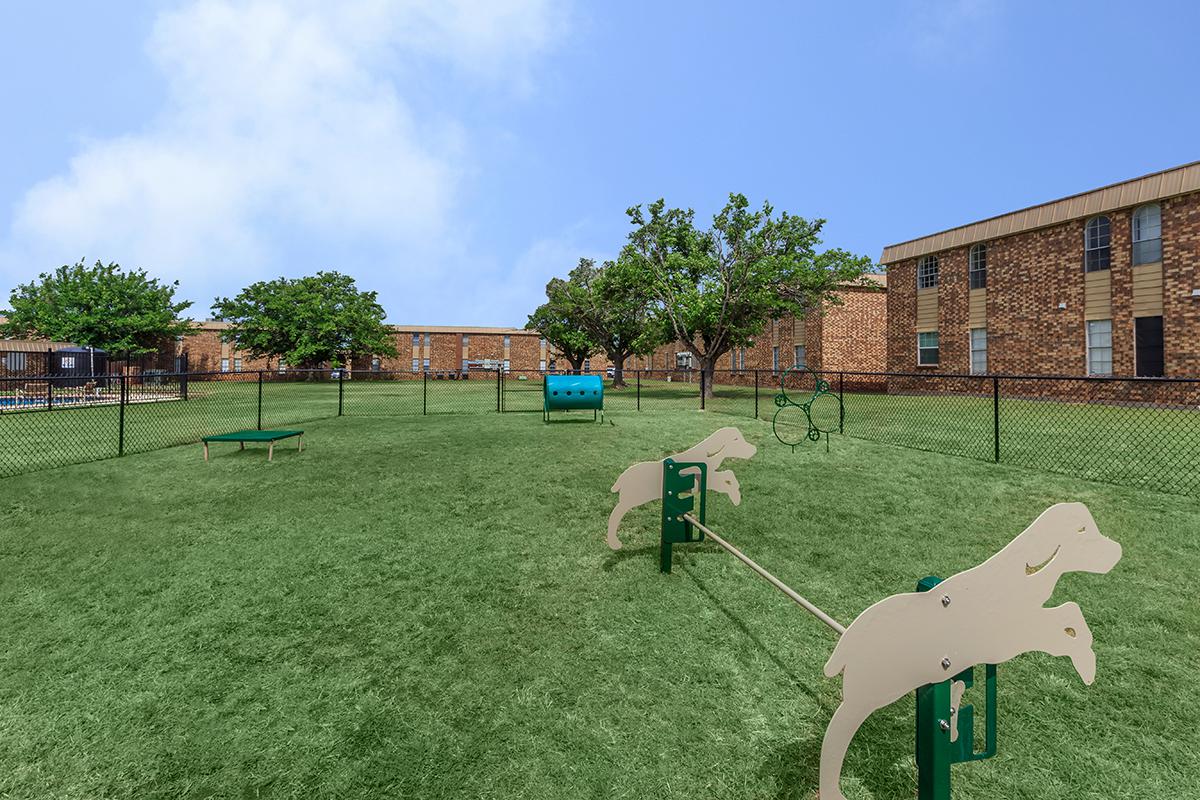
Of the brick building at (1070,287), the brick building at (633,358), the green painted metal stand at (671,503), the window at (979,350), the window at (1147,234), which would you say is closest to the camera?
the green painted metal stand at (671,503)

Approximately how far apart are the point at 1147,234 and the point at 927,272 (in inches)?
321

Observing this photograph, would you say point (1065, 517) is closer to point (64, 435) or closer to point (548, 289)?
point (64, 435)

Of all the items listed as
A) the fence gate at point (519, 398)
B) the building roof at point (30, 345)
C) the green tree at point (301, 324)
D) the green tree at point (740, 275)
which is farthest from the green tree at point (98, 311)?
the green tree at point (740, 275)

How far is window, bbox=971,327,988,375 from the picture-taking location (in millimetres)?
23359

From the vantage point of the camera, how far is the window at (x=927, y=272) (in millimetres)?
25719

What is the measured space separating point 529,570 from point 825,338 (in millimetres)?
29116

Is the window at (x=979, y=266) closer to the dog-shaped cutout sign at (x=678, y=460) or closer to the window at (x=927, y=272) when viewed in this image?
the window at (x=927, y=272)

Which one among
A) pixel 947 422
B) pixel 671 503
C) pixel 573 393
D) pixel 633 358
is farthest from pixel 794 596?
pixel 633 358

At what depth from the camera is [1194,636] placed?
341 centimetres

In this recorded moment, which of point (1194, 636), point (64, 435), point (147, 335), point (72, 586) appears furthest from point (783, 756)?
point (147, 335)

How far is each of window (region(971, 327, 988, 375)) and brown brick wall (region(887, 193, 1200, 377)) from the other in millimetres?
228

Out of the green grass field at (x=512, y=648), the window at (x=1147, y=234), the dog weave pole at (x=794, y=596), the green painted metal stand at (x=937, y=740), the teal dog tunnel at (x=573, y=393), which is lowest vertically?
the green grass field at (x=512, y=648)

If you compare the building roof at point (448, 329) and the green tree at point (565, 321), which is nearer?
the green tree at point (565, 321)

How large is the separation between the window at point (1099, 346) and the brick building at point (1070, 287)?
0.03 metres
